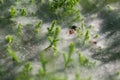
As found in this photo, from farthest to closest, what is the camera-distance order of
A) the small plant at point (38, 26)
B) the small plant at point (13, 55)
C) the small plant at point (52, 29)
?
the small plant at point (38, 26)
the small plant at point (52, 29)
the small plant at point (13, 55)

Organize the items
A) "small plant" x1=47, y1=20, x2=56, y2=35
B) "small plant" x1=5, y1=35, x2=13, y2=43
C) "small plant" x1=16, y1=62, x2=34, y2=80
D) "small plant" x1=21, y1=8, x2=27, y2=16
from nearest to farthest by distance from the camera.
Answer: "small plant" x1=16, y1=62, x2=34, y2=80, "small plant" x1=5, y1=35, x2=13, y2=43, "small plant" x1=47, y1=20, x2=56, y2=35, "small plant" x1=21, y1=8, x2=27, y2=16

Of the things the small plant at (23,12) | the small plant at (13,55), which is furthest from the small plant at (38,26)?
the small plant at (13,55)

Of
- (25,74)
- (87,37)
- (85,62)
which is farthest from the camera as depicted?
(87,37)

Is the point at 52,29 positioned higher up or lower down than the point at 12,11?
lower down

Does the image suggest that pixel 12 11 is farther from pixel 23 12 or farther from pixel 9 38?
pixel 9 38

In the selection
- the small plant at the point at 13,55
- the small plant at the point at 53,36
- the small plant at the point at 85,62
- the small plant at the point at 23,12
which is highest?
the small plant at the point at 23,12

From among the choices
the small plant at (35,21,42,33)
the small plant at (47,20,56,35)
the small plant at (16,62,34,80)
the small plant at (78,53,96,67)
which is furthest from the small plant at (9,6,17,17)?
the small plant at (78,53,96,67)

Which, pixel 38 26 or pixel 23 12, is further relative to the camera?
pixel 23 12

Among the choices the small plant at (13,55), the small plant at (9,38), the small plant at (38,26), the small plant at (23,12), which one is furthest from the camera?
the small plant at (23,12)

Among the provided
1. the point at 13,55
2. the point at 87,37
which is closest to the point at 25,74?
the point at 13,55

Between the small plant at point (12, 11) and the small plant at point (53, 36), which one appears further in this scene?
the small plant at point (12, 11)

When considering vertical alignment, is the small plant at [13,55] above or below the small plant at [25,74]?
above

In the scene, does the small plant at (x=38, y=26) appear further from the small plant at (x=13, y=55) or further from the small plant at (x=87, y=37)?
the small plant at (x=87, y=37)

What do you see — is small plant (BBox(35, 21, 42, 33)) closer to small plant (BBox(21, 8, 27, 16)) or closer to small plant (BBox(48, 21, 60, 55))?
small plant (BBox(48, 21, 60, 55))
